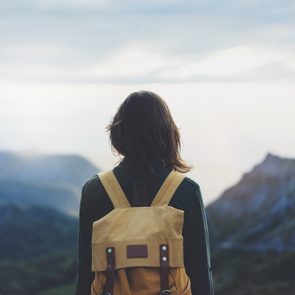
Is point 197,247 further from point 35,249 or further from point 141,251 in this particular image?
point 35,249

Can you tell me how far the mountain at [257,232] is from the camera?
140ft

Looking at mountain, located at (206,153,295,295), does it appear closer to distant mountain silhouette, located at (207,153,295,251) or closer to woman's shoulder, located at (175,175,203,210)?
distant mountain silhouette, located at (207,153,295,251)

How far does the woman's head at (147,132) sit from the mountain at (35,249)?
54.7m

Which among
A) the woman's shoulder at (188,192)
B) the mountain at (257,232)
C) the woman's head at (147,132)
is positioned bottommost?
the mountain at (257,232)

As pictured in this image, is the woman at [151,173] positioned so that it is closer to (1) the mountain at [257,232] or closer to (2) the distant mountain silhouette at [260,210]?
→ (1) the mountain at [257,232]

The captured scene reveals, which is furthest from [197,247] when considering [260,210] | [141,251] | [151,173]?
[260,210]

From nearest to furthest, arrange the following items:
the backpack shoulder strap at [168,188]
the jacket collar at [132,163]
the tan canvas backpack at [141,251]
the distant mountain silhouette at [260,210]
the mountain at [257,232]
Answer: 1. the tan canvas backpack at [141,251]
2. the backpack shoulder strap at [168,188]
3. the jacket collar at [132,163]
4. the mountain at [257,232]
5. the distant mountain silhouette at [260,210]

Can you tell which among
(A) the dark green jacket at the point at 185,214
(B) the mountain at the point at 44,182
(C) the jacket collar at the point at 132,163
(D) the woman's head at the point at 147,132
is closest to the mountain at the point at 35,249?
(B) the mountain at the point at 44,182

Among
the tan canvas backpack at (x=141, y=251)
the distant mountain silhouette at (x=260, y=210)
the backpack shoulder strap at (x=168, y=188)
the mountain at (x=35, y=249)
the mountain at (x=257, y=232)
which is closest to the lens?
the tan canvas backpack at (x=141, y=251)

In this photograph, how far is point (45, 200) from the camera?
9756 centimetres

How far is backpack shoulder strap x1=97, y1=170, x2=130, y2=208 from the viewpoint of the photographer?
17.9 feet

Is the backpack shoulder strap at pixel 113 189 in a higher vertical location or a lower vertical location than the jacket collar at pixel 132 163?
lower

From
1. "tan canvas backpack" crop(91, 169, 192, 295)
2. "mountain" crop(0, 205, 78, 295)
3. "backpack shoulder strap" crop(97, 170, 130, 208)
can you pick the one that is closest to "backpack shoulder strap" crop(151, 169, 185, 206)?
"tan canvas backpack" crop(91, 169, 192, 295)

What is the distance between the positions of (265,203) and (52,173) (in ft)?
157
